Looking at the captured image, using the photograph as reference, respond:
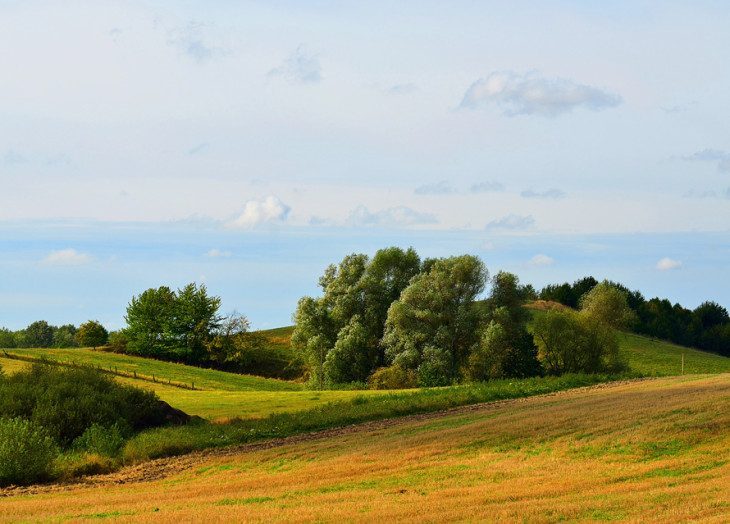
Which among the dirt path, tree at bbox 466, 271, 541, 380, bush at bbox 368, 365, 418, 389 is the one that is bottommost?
the dirt path

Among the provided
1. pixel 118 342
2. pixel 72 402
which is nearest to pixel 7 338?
pixel 118 342

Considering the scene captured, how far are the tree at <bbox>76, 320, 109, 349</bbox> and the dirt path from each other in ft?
277

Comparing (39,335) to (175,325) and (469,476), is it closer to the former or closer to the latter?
(175,325)

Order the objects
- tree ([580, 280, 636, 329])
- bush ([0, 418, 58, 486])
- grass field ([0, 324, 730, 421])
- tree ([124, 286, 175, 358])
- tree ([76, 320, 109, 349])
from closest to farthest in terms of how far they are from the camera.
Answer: bush ([0, 418, 58, 486]) → grass field ([0, 324, 730, 421]) → tree ([580, 280, 636, 329]) → tree ([124, 286, 175, 358]) → tree ([76, 320, 109, 349])

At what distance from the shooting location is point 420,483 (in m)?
25.7

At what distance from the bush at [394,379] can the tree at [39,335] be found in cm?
11725

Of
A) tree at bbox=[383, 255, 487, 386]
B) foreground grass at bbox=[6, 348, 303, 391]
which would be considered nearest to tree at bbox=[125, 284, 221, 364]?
foreground grass at bbox=[6, 348, 303, 391]

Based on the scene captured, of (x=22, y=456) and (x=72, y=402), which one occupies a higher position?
(x=72, y=402)

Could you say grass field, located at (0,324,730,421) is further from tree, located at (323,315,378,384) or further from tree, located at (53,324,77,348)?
tree, located at (53,324,77,348)

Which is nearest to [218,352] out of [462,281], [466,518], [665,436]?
[462,281]

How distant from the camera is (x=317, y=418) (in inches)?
1807

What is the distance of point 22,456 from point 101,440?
230 inches

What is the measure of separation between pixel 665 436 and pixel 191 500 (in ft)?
55.9

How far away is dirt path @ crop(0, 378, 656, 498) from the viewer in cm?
3184
